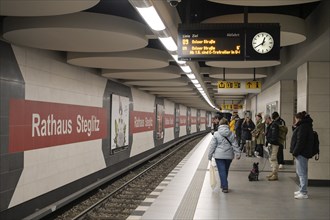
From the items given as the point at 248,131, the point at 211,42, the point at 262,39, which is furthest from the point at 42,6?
the point at 248,131

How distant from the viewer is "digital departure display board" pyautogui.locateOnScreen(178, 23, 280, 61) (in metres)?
6.24

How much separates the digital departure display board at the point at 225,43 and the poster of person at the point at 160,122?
54.5 feet

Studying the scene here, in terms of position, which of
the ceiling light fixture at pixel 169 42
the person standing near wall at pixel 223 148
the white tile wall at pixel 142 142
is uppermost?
the ceiling light fixture at pixel 169 42

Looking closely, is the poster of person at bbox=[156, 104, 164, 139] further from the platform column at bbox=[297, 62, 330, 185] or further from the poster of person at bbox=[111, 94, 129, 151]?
the platform column at bbox=[297, 62, 330, 185]

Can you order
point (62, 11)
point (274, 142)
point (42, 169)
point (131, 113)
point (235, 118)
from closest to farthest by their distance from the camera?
point (62, 11)
point (42, 169)
point (274, 142)
point (131, 113)
point (235, 118)

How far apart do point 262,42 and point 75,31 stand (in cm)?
287

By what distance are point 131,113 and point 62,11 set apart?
11564mm

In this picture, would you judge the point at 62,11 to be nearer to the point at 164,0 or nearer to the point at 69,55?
the point at 164,0

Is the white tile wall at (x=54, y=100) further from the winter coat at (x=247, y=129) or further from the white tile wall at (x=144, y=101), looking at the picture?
the winter coat at (x=247, y=129)

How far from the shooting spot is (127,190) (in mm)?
11102

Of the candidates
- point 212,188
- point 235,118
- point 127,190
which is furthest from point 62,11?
point 235,118

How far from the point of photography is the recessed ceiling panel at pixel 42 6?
450 cm

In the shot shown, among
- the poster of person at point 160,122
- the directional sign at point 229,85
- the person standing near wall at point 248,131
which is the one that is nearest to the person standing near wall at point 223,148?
the directional sign at point 229,85

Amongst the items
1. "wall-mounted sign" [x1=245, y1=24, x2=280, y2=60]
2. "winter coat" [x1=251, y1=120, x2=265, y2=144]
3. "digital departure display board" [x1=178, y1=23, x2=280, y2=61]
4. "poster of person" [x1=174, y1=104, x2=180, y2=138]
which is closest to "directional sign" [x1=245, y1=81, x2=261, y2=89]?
"winter coat" [x1=251, y1=120, x2=265, y2=144]
